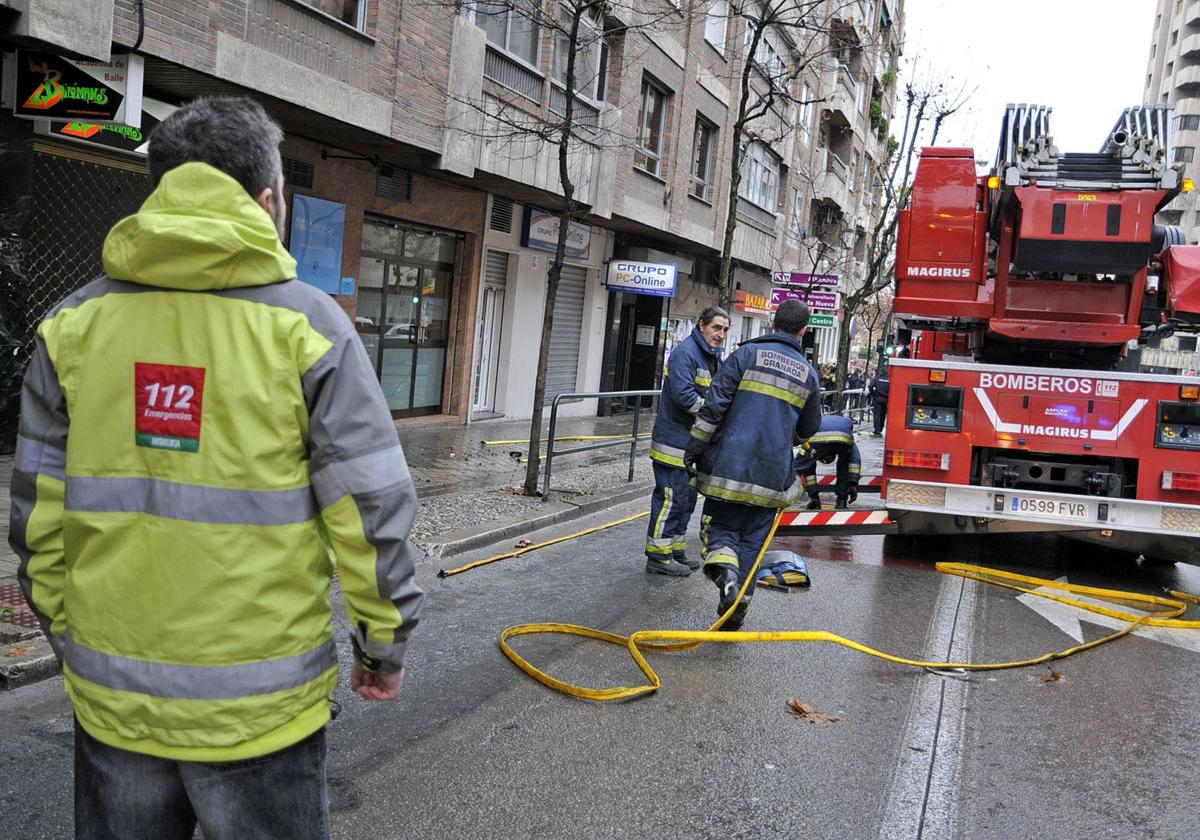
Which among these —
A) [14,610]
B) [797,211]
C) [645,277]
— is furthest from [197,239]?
[797,211]

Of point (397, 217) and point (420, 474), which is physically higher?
point (397, 217)

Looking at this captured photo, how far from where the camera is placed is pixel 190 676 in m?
1.92

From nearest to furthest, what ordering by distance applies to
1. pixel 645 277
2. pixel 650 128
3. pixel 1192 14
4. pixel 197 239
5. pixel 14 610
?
pixel 197 239, pixel 14 610, pixel 645 277, pixel 650 128, pixel 1192 14

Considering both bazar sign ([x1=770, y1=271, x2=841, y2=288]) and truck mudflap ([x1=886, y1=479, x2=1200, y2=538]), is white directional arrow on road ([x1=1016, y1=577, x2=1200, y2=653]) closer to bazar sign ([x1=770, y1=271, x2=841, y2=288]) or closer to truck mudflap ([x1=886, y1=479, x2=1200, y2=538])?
truck mudflap ([x1=886, y1=479, x2=1200, y2=538])

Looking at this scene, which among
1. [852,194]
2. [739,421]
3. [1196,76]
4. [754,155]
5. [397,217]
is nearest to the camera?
[739,421]

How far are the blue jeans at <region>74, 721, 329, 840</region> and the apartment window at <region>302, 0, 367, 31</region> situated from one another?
37.1 feet

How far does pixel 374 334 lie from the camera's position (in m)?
15.1

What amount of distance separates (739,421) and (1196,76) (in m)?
86.8

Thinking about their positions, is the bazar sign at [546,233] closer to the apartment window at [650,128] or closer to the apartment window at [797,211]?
the apartment window at [650,128]

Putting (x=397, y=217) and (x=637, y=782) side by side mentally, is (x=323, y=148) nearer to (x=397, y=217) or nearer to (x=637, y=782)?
(x=397, y=217)

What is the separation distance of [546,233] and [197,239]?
56.6ft

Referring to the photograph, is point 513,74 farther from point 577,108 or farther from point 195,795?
point 195,795

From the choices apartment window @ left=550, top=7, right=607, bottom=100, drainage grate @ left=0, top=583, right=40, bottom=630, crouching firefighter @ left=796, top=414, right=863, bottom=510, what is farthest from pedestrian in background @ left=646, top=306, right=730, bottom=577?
apartment window @ left=550, top=7, right=607, bottom=100

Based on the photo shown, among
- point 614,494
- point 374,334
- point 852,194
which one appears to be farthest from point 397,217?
point 852,194
